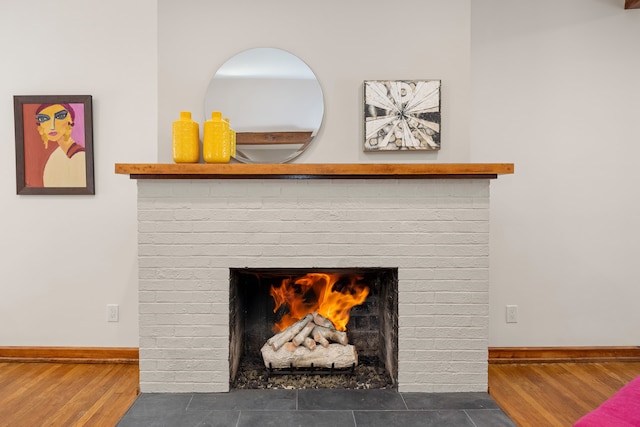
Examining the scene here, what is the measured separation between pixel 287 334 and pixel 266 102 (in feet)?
3.95

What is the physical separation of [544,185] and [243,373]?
205cm

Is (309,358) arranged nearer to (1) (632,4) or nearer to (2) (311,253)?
(2) (311,253)

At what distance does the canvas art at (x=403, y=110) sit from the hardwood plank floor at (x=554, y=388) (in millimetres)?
1308

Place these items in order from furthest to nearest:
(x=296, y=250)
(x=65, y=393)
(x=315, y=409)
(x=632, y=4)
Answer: (x=632, y=4), (x=65, y=393), (x=296, y=250), (x=315, y=409)

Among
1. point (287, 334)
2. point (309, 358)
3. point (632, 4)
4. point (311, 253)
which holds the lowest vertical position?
point (309, 358)

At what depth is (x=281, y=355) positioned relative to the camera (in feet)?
7.62

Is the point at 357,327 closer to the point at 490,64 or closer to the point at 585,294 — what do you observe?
the point at 585,294

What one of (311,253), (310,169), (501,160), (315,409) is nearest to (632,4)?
(501,160)

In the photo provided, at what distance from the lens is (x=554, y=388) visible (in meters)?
2.37

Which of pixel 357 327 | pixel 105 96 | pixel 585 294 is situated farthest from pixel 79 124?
pixel 585 294

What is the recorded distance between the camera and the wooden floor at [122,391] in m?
2.04

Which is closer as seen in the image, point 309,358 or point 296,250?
→ point 296,250

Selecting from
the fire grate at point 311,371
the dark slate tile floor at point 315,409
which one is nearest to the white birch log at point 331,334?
the fire grate at point 311,371

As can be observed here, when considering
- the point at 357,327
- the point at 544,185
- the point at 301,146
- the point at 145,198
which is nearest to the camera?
the point at 145,198
